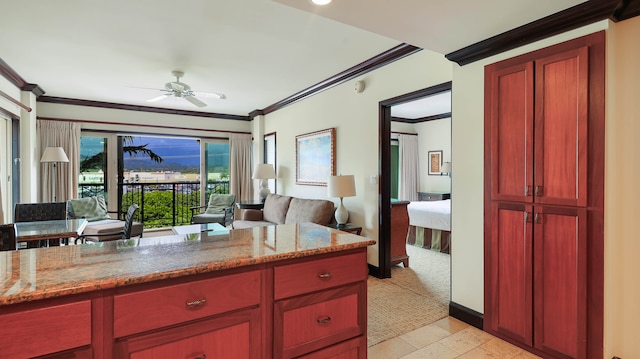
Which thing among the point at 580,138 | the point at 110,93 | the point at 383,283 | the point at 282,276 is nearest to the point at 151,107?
the point at 110,93

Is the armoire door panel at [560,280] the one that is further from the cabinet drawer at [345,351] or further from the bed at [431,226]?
the bed at [431,226]

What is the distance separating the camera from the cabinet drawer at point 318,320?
4.77 feet

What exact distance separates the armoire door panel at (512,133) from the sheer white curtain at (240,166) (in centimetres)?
545

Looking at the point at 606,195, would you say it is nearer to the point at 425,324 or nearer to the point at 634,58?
the point at 634,58

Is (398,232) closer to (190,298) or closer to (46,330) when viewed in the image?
(190,298)

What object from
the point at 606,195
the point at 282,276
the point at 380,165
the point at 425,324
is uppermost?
the point at 380,165

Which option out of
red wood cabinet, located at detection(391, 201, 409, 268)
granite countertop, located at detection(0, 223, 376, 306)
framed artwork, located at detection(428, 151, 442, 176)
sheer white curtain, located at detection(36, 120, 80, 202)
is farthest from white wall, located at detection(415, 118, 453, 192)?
sheer white curtain, located at detection(36, 120, 80, 202)

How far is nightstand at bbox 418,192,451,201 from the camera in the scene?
7254 mm

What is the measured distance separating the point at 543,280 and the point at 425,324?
3.22 feet

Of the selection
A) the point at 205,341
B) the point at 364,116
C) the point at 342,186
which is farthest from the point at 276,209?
the point at 205,341

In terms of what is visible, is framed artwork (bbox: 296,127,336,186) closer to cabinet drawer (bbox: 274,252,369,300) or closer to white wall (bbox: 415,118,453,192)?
cabinet drawer (bbox: 274,252,369,300)

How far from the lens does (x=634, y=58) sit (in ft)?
6.56

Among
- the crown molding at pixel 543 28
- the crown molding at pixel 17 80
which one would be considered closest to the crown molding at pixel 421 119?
the crown molding at pixel 543 28

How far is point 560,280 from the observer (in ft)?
6.98
